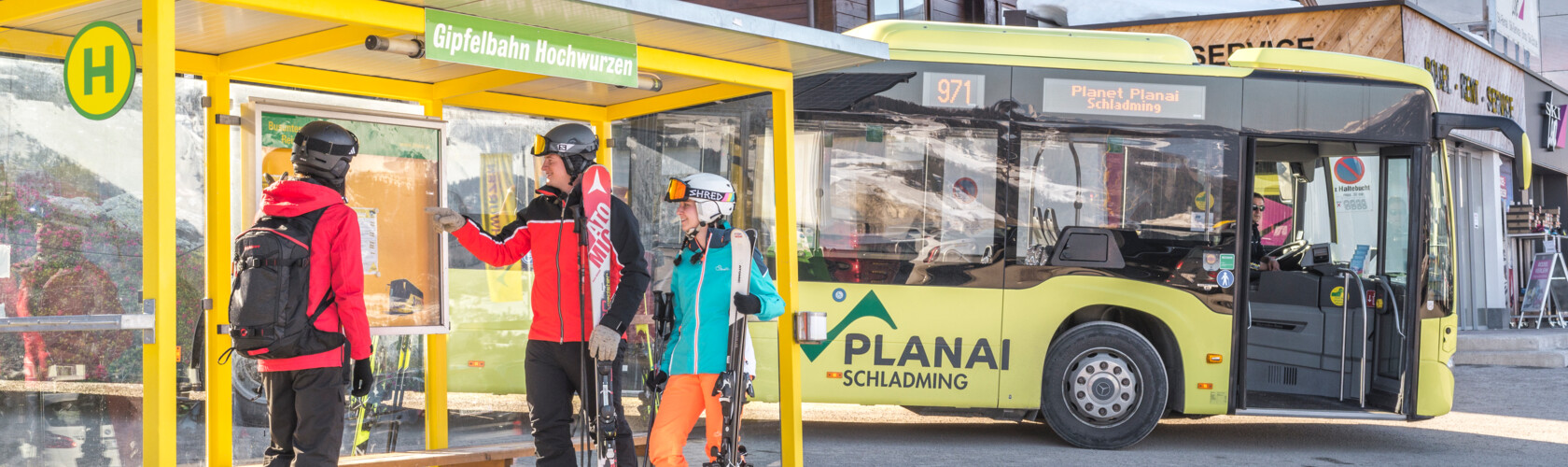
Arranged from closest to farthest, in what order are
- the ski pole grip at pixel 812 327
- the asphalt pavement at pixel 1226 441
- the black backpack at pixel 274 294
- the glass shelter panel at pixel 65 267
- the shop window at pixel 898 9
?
the black backpack at pixel 274 294, the glass shelter panel at pixel 65 267, the ski pole grip at pixel 812 327, the asphalt pavement at pixel 1226 441, the shop window at pixel 898 9

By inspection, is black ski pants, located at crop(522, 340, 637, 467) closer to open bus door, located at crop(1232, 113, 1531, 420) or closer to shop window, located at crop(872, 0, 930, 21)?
open bus door, located at crop(1232, 113, 1531, 420)

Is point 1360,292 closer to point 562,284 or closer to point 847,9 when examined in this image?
point 562,284

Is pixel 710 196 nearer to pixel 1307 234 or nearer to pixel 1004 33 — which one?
pixel 1004 33

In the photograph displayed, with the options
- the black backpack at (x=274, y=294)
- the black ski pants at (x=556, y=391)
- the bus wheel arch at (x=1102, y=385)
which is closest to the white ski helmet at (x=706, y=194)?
the black ski pants at (x=556, y=391)

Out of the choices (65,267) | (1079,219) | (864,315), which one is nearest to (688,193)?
(65,267)

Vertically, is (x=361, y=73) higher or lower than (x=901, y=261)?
higher

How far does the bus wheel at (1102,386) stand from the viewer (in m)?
8.62

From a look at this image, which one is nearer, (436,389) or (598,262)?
(598,262)

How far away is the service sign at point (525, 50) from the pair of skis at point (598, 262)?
0.42 metres

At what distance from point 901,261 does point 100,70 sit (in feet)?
16.8

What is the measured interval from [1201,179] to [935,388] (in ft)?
7.04

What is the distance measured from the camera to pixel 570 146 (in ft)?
17.2

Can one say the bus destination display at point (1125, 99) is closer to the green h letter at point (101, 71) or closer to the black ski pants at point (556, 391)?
the black ski pants at point (556, 391)

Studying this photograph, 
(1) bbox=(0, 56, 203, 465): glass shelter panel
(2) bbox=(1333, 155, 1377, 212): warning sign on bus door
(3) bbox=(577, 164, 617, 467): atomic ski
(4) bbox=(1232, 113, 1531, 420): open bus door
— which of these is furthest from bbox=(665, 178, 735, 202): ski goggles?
(2) bbox=(1333, 155, 1377, 212): warning sign on bus door
